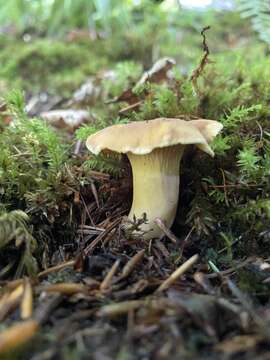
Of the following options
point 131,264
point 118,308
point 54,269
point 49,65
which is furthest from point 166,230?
point 49,65

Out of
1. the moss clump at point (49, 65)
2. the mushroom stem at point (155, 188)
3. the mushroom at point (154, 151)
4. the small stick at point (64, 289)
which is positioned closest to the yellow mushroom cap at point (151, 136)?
the mushroom at point (154, 151)

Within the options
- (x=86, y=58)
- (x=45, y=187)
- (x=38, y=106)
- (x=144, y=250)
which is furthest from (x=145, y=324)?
(x=86, y=58)

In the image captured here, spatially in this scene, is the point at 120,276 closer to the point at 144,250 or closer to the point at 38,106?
the point at 144,250

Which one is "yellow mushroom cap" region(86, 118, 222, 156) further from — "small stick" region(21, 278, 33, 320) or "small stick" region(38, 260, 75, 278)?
"small stick" region(21, 278, 33, 320)

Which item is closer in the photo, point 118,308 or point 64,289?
point 118,308

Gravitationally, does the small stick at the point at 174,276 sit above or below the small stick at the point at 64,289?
below

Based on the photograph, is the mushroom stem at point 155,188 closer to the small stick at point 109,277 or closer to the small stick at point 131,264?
the small stick at point 131,264

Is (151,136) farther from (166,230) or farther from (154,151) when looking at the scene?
(166,230)
